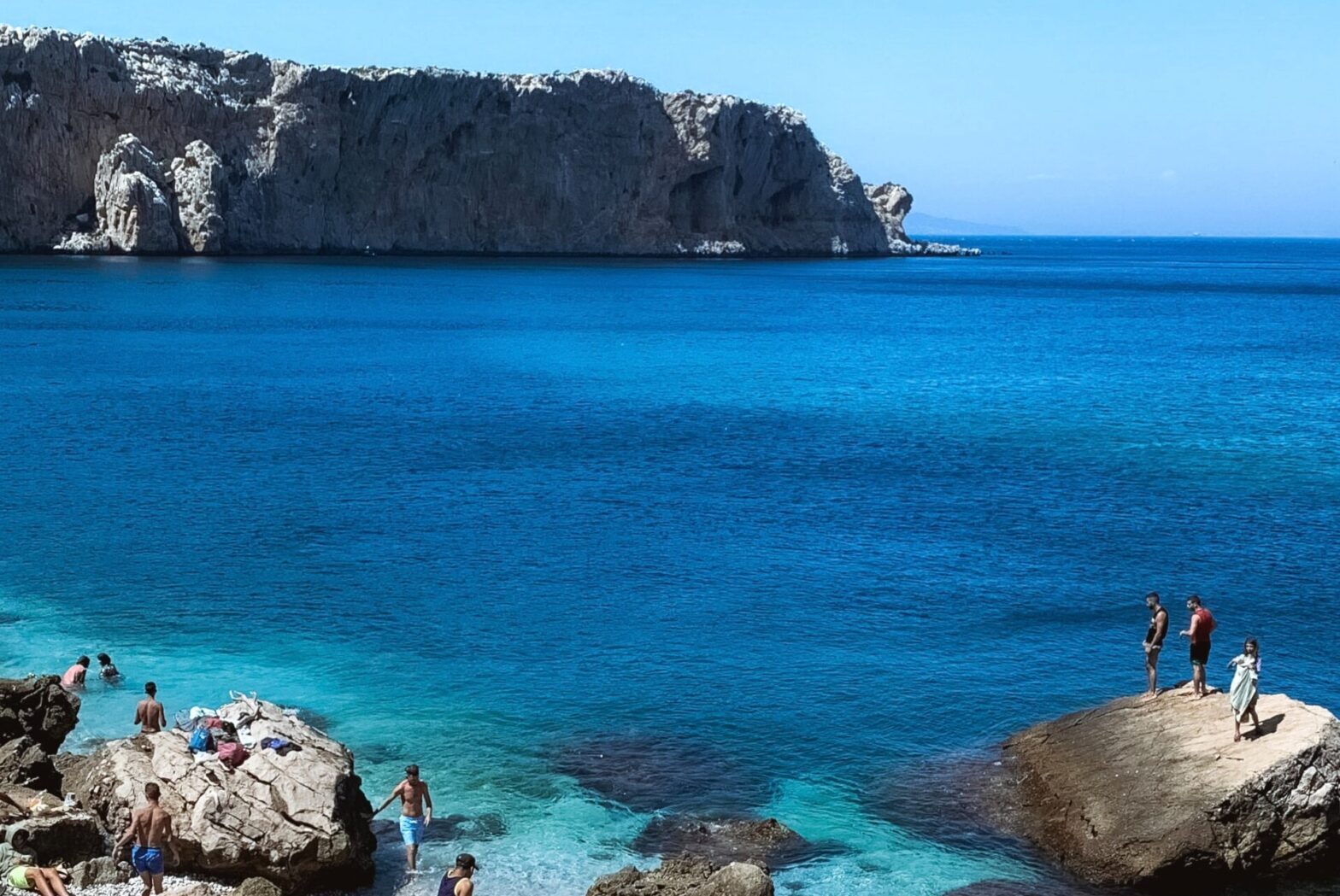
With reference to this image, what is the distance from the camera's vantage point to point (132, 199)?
13050 cm

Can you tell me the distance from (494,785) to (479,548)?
45.2 feet

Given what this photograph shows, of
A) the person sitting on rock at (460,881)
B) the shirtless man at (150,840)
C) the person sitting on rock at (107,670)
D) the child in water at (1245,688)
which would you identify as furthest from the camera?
the person sitting on rock at (107,670)

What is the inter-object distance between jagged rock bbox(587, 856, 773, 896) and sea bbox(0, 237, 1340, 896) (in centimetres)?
124

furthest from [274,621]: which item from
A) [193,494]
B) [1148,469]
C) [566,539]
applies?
[1148,469]

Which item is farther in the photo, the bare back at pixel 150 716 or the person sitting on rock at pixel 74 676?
the person sitting on rock at pixel 74 676

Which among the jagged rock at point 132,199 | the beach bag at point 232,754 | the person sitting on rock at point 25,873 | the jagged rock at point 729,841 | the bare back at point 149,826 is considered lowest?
the jagged rock at point 729,841

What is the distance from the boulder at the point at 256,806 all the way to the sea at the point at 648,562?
109cm

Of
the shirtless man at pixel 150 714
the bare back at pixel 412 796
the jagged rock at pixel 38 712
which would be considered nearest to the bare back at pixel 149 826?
the bare back at pixel 412 796

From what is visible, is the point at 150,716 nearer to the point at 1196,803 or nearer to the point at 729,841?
the point at 729,841

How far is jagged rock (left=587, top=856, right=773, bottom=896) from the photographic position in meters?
16.6

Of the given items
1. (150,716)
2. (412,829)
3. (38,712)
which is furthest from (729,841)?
(38,712)

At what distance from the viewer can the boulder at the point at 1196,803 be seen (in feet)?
62.2

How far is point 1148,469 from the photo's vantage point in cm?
4606

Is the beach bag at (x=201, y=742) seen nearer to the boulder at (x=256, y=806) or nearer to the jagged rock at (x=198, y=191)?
the boulder at (x=256, y=806)
